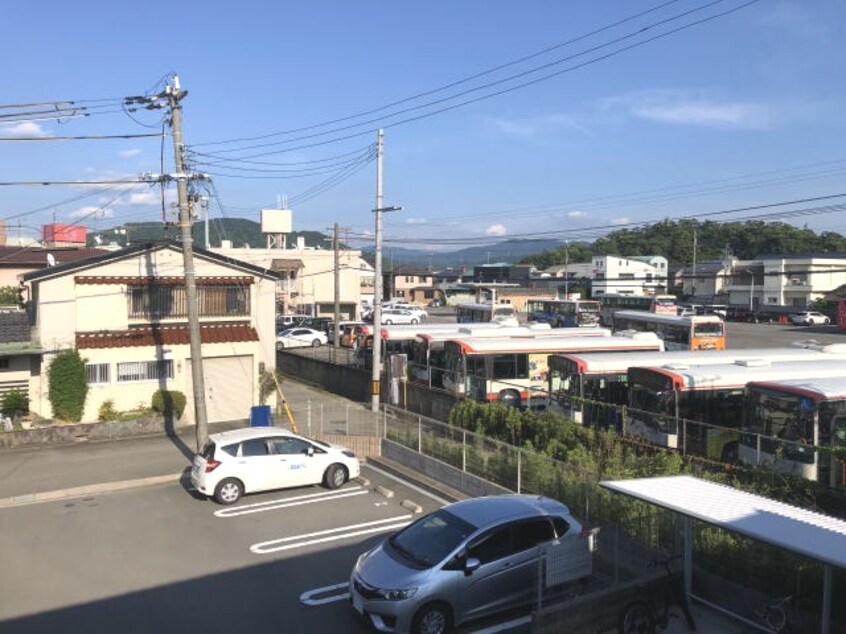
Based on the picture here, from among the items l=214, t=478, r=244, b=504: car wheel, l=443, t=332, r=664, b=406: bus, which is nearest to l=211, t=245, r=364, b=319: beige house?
l=443, t=332, r=664, b=406: bus

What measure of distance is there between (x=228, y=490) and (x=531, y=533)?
26.9ft

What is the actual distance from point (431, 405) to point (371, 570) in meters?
17.1

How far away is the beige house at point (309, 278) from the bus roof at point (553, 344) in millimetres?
38106

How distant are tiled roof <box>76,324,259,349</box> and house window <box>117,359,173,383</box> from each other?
65cm

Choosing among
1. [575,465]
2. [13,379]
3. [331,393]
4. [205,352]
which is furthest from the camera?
[331,393]

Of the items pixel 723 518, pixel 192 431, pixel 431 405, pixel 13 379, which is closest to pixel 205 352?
pixel 192 431

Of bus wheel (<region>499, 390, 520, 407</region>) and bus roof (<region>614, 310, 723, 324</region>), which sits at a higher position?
bus roof (<region>614, 310, 723, 324</region>)

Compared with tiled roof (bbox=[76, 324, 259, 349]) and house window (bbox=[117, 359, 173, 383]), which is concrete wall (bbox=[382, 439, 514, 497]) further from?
house window (bbox=[117, 359, 173, 383])

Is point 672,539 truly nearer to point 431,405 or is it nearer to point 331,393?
point 431,405

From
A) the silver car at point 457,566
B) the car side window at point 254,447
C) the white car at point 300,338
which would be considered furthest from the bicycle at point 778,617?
the white car at point 300,338

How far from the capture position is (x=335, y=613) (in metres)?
10.7

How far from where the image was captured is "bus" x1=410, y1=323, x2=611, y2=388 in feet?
100

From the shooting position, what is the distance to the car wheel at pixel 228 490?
1609 centimetres

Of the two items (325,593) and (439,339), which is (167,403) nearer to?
(439,339)
